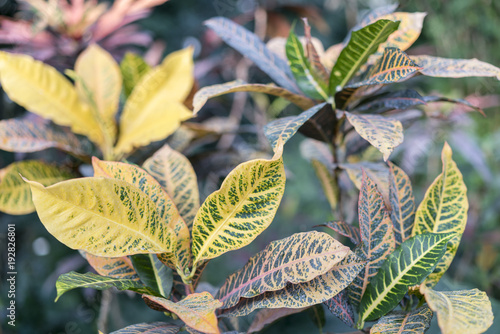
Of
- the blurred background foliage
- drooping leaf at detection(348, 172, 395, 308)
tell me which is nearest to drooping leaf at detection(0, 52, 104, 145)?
the blurred background foliage

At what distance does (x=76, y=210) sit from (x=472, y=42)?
10.8ft

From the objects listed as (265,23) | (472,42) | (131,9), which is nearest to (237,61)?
(265,23)

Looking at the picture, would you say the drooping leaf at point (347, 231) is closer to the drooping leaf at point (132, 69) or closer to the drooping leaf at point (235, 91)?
the drooping leaf at point (235, 91)

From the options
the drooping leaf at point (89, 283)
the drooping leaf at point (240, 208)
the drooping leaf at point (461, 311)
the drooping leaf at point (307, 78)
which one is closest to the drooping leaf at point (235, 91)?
the drooping leaf at point (307, 78)

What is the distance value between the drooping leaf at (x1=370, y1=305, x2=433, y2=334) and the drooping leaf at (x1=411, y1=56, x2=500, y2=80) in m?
0.31

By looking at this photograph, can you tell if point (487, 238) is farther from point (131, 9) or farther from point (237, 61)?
point (131, 9)

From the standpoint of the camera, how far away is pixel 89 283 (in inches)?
16.1

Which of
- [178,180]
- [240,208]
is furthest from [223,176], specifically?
[240,208]

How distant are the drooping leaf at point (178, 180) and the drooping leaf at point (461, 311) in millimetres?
312

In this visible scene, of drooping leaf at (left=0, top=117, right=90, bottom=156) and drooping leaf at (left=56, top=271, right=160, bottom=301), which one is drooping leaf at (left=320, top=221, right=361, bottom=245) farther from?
drooping leaf at (left=0, top=117, right=90, bottom=156)

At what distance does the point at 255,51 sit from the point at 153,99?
27 cm

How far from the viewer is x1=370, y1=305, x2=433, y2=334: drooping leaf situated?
0.40 m

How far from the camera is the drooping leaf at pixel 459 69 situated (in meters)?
0.50

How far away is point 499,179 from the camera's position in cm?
148
